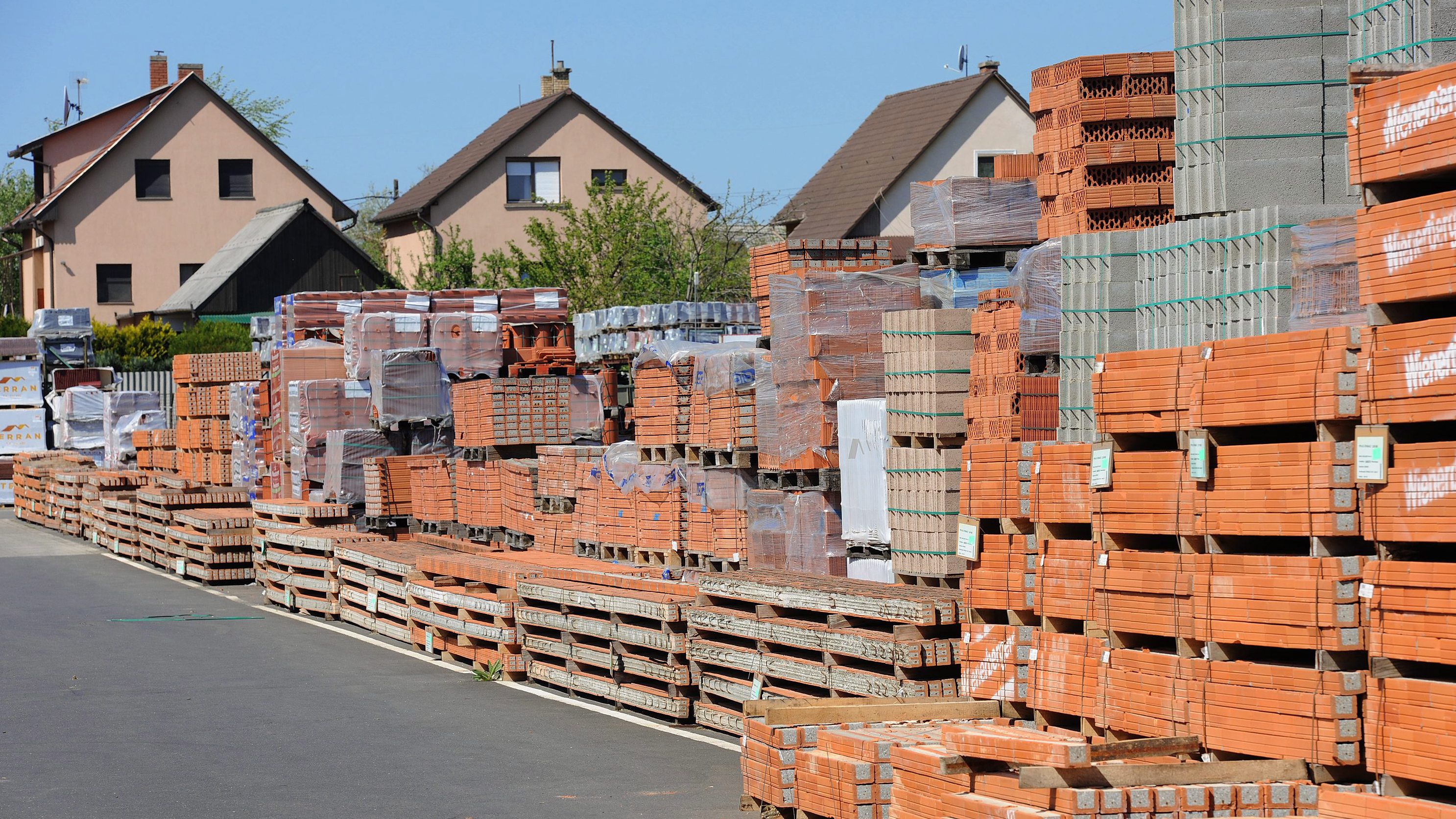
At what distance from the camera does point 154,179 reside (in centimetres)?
4800

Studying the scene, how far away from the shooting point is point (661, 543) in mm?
13914

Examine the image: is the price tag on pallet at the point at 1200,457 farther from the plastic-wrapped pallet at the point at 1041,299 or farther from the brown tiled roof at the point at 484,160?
the brown tiled roof at the point at 484,160

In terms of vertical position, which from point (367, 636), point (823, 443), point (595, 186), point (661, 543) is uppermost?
point (595, 186)

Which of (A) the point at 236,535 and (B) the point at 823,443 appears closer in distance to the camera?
(B) the point at 823,443

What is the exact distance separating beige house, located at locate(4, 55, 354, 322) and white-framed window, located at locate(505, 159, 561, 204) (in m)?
7.16

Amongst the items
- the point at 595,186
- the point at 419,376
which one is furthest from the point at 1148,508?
the point at 595,186

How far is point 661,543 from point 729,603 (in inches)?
127

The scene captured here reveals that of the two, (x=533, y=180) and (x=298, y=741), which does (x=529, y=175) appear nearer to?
(x=533, y=180)

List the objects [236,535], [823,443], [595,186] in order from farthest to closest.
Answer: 1. [595,186]
2. [236,535]
3. [823,443]

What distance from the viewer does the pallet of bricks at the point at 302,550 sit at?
16672 millimetres

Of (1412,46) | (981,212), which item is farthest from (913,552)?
(1412,46)

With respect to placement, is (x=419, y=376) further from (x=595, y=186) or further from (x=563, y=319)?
(x=595, y=186)

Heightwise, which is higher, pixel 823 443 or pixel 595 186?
pixel 595 186

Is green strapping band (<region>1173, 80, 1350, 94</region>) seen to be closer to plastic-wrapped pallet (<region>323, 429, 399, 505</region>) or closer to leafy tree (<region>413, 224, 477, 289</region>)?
plastic-wrapped pallet (<region>323, 429, 399, 505</region>)
